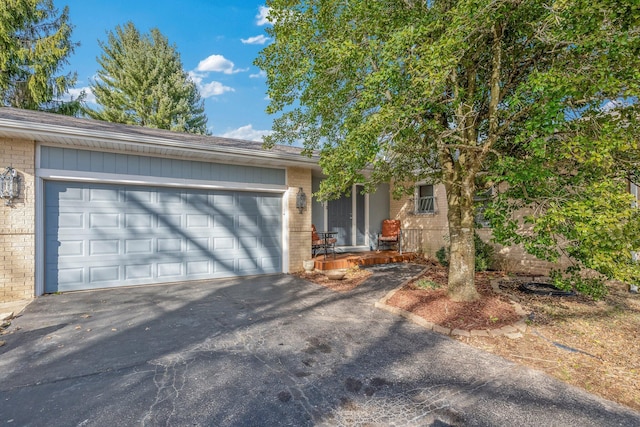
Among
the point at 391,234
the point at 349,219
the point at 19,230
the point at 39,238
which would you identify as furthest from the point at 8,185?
the point at 391,234

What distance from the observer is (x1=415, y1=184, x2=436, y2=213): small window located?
393 inches

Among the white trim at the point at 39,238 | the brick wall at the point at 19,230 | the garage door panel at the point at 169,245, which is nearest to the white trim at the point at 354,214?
the garage door panel at the point at 169,245

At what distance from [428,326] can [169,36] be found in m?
24.0

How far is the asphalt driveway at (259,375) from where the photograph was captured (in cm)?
229

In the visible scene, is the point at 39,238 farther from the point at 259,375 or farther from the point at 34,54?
the point at 34,54

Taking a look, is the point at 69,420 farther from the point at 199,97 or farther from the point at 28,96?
the point at 199,97

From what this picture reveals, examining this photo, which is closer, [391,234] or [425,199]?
[425,199]

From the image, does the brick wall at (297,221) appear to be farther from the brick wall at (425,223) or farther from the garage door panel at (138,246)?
the brick wall at (425,223)

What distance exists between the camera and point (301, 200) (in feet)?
26.0

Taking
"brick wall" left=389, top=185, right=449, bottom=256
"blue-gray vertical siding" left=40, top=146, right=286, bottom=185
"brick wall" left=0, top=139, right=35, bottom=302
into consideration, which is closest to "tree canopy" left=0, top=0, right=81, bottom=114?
"brick wall" left=0, top=139, right=35, bottom=302

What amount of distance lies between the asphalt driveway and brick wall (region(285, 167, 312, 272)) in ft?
10.4

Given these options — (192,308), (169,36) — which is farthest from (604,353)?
(169,36)

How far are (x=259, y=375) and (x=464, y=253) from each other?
372cm

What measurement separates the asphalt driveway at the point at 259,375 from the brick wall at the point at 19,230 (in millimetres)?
819
